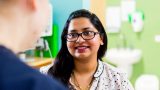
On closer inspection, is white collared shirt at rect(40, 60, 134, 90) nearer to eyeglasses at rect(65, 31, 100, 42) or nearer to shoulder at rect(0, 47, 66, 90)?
eyeglasses at rect(65, 31, 100, 42)

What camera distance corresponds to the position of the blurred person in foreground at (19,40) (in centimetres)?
42

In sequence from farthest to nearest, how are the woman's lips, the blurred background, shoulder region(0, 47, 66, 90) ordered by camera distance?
the blurred background, the woman's lips, shoulder region(0, 47, 66, 90)

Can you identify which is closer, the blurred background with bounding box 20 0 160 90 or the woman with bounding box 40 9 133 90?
the woman with bounding box 40 9 133 90

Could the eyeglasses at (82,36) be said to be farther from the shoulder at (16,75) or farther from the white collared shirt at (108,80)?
the shoulder at (16,75)

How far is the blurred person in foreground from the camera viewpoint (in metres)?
0.42

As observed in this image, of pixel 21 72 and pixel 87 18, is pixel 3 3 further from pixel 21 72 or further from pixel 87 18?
pixel 87 18

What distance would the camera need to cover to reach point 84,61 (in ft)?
5.17

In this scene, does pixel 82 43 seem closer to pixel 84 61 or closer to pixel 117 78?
pixel 84 61

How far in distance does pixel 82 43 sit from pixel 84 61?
0.37 feet

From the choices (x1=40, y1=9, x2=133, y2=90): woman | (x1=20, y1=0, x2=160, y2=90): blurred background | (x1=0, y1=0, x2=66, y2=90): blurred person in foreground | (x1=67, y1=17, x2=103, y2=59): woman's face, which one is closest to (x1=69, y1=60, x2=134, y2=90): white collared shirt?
(x1=40, y1=9, x2=133, y2=90): woman

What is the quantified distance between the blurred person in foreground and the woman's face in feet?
3.27

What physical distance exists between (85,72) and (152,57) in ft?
7.93

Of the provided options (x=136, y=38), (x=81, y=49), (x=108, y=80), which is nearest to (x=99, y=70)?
(x=108, y=80)

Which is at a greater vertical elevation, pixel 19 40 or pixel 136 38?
pixel 19 40
